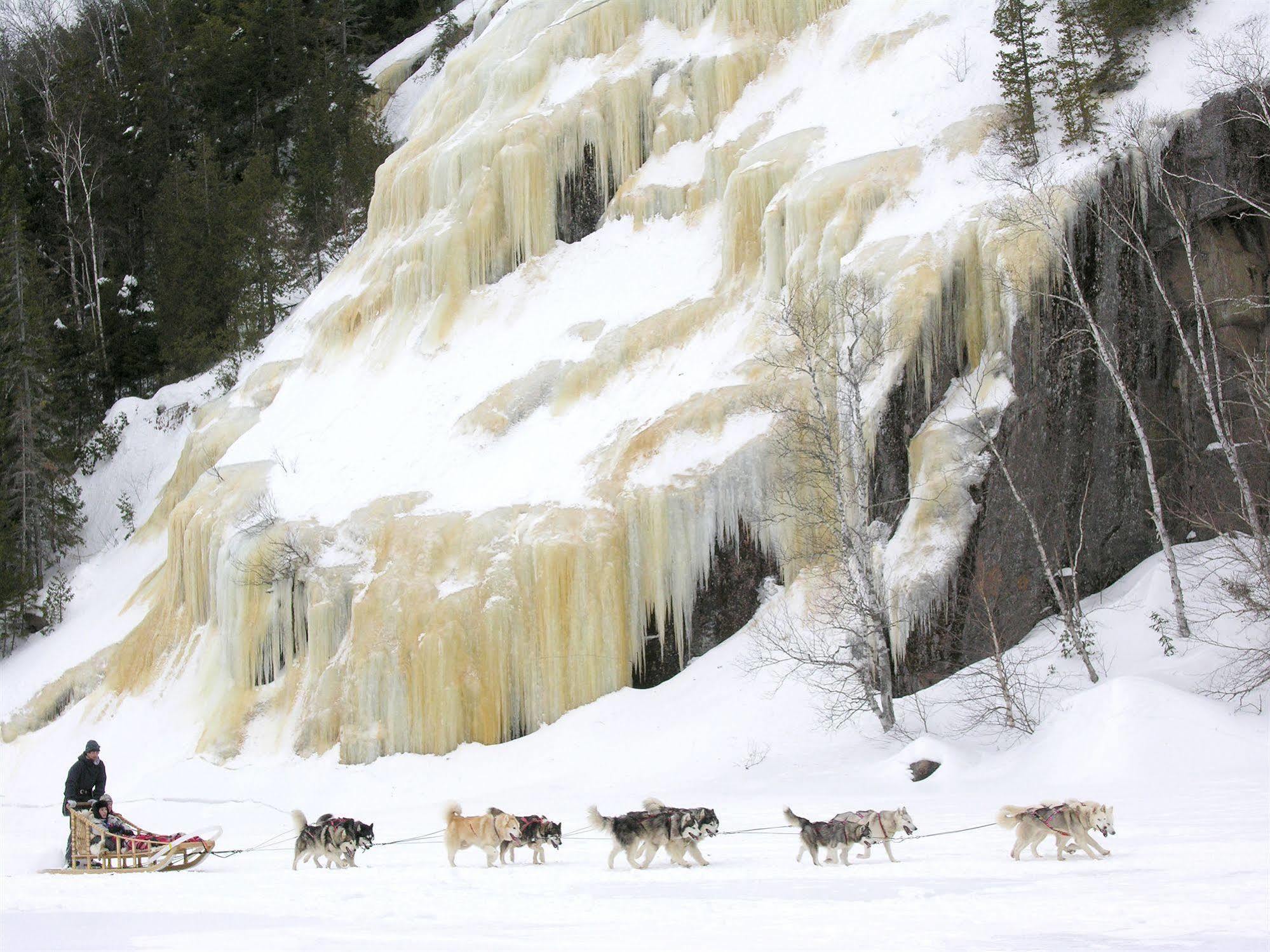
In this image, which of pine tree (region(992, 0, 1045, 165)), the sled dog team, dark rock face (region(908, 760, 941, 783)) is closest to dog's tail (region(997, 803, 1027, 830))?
the sled dog team

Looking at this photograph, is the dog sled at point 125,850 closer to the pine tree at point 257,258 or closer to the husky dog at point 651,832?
the husky dog at point 651,832

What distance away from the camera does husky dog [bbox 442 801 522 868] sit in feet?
29.0

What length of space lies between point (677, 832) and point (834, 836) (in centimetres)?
115

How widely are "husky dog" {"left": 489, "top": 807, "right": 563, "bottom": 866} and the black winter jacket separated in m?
4.56

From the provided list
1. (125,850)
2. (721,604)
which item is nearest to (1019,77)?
(721,604)

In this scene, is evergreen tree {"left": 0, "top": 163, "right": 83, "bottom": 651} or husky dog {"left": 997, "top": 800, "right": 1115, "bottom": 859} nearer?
husky dog {"left": 997, "top": 800, "right": 1115, "bottom": 859}

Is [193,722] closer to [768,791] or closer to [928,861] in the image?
[768,791]

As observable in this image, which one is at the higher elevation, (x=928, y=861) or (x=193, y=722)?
(x=193, y=722)

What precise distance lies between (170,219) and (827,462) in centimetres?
2768

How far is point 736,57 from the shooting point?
2389 cm

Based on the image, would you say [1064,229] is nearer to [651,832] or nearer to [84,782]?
[651,832]

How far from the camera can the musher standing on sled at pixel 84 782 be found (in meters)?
10.8

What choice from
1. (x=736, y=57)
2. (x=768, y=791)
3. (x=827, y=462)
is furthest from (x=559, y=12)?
(x=768, y=791)

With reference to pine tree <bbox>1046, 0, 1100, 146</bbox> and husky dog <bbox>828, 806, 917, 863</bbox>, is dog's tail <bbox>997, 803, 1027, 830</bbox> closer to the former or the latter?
husky dog <bbox>828, 806, 917, 863</bbox>
